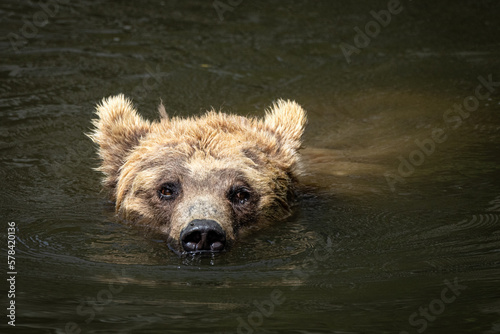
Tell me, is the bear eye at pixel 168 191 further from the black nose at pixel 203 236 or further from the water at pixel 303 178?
the black nose at pixel 203 236

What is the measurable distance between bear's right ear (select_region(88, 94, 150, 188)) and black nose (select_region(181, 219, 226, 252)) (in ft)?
5.64

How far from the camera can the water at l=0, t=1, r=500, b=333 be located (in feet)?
17.8

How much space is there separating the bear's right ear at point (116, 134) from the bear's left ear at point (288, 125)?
4.37ft

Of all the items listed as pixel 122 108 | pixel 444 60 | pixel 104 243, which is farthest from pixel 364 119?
pixel 104 243

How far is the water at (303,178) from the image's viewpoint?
5.44 m

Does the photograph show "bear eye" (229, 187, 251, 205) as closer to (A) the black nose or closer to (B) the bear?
(B) the bear

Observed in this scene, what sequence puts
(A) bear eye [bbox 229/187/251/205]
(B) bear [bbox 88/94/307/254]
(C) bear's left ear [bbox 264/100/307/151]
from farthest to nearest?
(C) bear's left ear [bbox 264/100/307/151] → (A) bear eye [bbox 229/187/251/205] → (B) bear [bbox 88/94/307/254]

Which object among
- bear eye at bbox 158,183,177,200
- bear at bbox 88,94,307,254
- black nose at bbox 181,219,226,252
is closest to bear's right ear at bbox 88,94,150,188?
bear at bbox 88,94,307,254

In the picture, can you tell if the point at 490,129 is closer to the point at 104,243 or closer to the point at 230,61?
the point at 230,61

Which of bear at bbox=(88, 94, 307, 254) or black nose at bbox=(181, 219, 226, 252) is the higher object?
bear at bbox=(88, 94, 307, 254)

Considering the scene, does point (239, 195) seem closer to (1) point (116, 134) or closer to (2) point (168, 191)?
(2) point (168, 191)

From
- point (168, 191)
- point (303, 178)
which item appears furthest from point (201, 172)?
point (303, 178)

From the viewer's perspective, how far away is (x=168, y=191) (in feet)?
23.2

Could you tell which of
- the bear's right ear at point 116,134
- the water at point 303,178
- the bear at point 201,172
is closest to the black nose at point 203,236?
the bear at point 201,172
